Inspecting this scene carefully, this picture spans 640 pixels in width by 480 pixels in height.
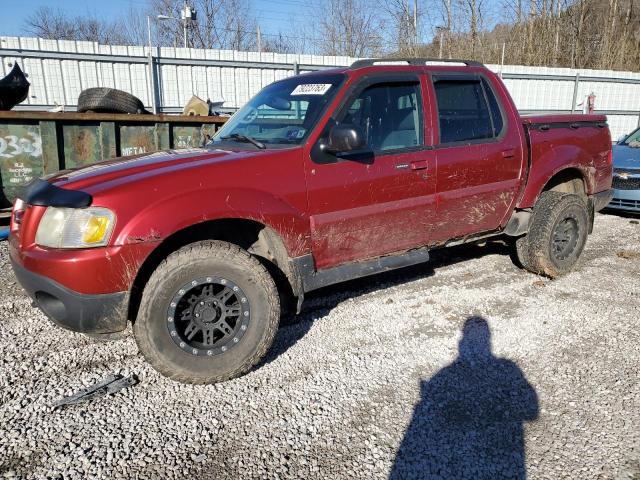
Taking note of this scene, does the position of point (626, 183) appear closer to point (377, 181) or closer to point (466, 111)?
point (466, 111)

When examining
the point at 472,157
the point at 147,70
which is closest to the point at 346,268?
the point at 472,157

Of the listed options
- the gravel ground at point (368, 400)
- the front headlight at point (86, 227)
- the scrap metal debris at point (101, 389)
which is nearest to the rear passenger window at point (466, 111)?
the gravel ground at point (368, 400)

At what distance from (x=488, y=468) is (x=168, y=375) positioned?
6.19 ft

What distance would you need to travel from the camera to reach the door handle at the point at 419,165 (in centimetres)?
387

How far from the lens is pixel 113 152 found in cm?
686

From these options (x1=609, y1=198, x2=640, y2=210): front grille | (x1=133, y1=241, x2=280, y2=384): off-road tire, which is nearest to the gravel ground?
(x1=133, y1=241, x2=280, y2=384): off-road tire

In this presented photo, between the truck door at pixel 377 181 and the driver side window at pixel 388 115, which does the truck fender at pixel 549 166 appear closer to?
the truck door at pixel 377 181

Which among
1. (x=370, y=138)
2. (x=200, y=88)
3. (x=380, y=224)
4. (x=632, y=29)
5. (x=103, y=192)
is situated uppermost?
(x=632, y=29)

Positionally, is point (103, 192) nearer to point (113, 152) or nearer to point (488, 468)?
point (488, 468)

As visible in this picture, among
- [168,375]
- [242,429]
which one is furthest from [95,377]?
[242,429]

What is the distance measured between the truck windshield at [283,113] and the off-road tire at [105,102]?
154 inches

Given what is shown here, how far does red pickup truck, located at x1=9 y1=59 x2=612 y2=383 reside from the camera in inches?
111

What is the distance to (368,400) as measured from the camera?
9.92 feet

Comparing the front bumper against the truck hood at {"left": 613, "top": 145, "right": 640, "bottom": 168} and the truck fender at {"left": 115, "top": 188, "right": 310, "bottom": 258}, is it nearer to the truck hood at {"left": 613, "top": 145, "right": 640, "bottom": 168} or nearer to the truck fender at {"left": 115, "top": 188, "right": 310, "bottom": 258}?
the truck hood at {"left": 613, "top": 145, "right": 640, "bottom": 168}
